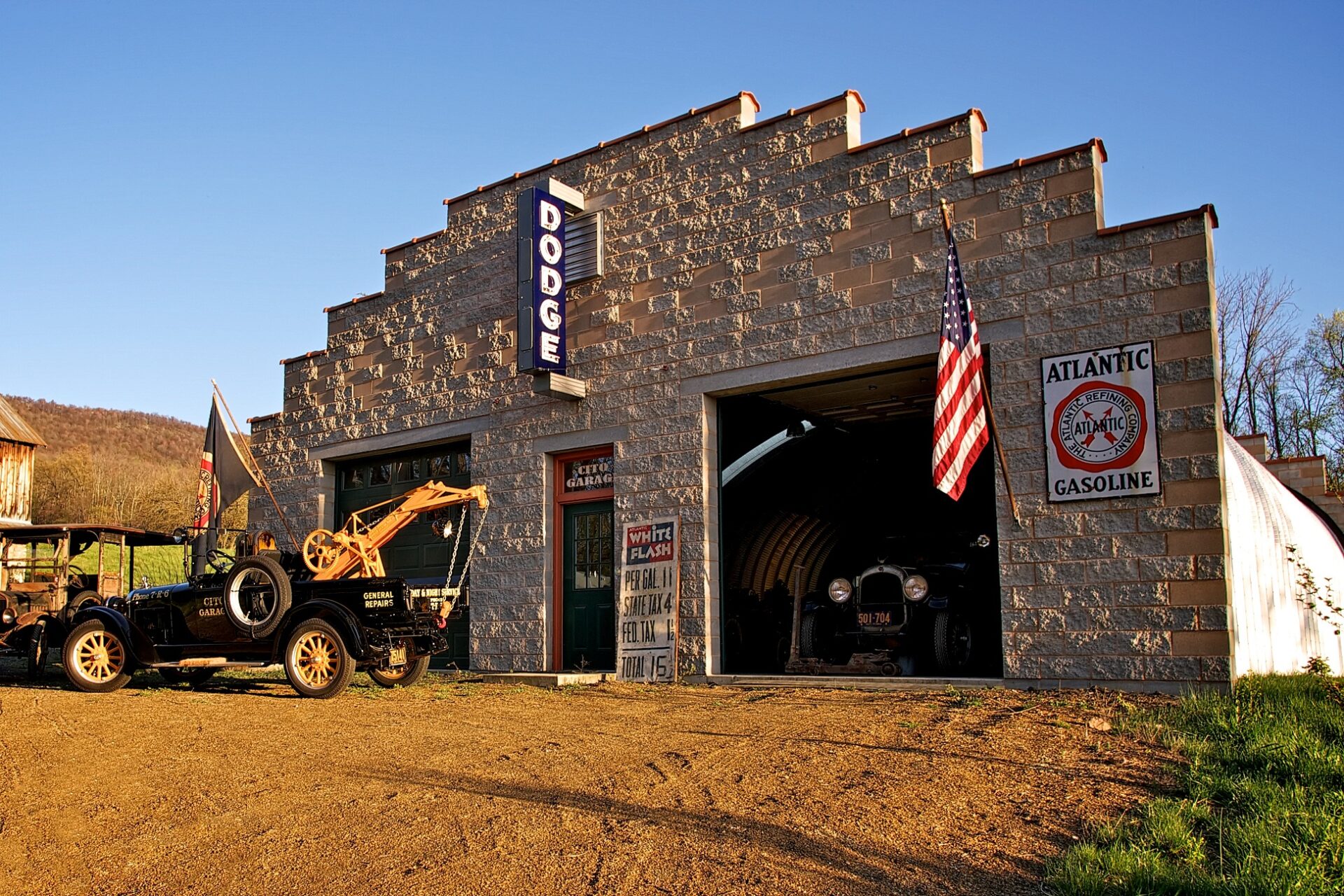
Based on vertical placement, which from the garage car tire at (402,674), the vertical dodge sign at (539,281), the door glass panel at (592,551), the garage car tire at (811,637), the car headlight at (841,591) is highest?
the vertical dodge sign at (539,281)

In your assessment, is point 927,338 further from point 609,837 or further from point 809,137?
point 609,837

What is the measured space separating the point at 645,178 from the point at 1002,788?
9.18m

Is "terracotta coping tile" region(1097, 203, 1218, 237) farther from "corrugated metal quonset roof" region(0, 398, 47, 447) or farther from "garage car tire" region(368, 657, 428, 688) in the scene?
"corrugated metal quonset roof" region(0, 398, 47, 447)

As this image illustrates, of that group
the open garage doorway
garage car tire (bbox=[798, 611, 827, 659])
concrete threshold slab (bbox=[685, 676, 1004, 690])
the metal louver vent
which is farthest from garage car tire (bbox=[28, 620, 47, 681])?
garage car tire (bbox=[798, 611, 827, 659])

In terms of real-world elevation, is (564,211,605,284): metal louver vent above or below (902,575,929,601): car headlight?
above

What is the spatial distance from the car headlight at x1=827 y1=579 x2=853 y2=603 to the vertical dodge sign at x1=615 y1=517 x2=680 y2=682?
6.10 feet

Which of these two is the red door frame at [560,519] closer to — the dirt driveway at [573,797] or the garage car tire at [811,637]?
the garage car tire at [811,637]

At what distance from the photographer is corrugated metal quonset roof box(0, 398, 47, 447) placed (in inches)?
1366

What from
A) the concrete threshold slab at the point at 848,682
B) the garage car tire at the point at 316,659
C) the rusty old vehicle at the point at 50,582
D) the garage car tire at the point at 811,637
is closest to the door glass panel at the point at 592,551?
the concrete threshold slab at the point at 848,682

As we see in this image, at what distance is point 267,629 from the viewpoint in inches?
442

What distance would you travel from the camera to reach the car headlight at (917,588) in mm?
12109

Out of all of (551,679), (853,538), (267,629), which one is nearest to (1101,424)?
(551,679)

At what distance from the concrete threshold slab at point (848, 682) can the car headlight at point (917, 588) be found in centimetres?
125

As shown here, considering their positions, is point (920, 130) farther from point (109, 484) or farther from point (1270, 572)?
point (109, 484)
